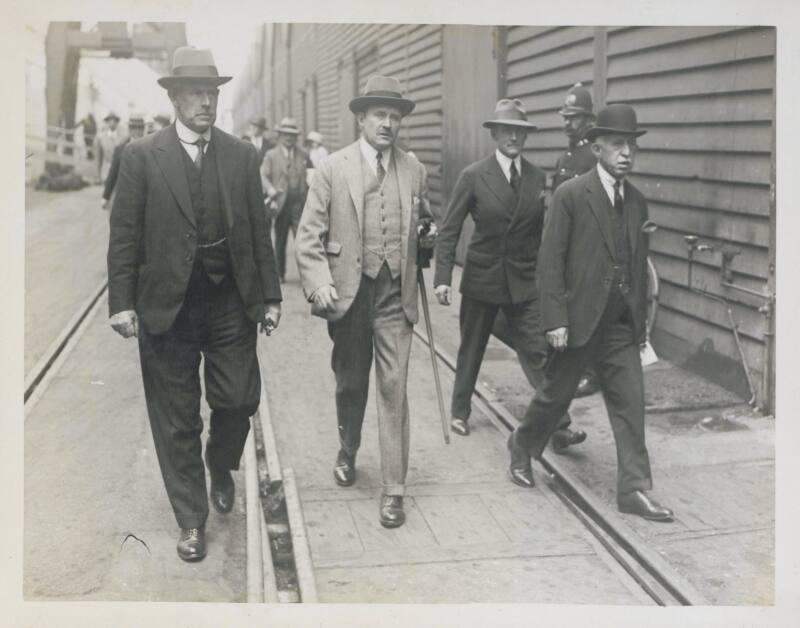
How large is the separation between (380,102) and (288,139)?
6626mm

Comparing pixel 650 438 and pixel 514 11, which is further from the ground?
pixel 514 11

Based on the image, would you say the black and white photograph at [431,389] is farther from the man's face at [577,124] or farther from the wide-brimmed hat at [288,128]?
the wide-brimmed hat at [288,128]

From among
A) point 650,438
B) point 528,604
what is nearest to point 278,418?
point 650,438

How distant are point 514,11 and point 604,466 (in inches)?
95.5

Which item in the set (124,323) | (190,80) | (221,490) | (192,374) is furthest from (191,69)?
(221,490)

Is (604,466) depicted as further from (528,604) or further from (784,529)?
(528,604)

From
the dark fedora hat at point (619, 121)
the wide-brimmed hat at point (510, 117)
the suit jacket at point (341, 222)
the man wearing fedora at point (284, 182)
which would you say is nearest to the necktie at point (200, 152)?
the suit jacket at point (341, 222)

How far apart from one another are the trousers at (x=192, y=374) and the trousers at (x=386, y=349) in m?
0.56

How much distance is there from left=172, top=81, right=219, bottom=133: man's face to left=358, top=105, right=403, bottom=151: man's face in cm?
77

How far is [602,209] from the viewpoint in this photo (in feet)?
15.7

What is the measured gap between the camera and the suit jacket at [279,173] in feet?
36.2

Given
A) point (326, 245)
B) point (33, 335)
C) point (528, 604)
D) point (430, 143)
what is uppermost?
point (430, 143)

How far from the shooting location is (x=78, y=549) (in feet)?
14.5

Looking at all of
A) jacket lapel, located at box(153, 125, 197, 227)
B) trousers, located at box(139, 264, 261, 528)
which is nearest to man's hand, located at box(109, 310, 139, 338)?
trousers, located at box(139, 264, 261, 528)
